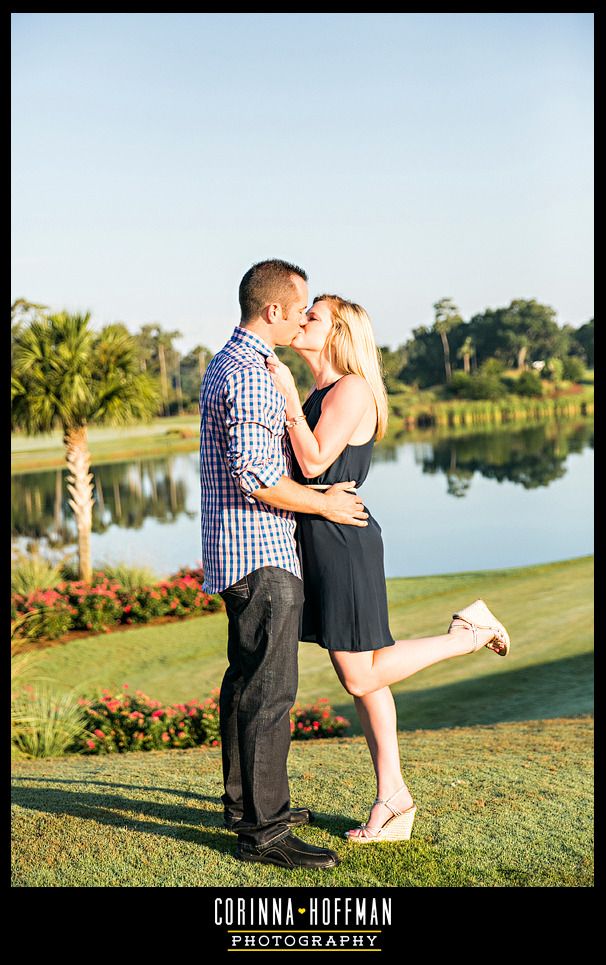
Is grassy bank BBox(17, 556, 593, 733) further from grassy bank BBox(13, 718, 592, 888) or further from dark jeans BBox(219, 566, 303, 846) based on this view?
dark jeans BBox(219, 566, 303, 846)

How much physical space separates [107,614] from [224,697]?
11.4 meters

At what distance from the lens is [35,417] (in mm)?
18547

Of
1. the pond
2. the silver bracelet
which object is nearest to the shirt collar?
the silver bracelet

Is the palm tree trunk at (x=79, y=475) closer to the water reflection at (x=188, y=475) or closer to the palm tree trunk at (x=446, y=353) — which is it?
the water reflection at (x=188, y=475)

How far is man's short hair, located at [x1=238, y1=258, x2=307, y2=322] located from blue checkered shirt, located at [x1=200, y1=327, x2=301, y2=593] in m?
0.11

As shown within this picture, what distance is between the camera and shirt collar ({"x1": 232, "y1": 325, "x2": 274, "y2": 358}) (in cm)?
376

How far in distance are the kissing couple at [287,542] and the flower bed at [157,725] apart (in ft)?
15.0

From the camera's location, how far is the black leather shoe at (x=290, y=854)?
12.3 ft

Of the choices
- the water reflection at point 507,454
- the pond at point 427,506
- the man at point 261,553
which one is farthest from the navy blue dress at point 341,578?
the water reflection at point 507,454

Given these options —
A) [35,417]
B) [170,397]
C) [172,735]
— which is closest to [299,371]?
[170,397]

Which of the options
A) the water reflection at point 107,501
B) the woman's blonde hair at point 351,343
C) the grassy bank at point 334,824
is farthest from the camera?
the water reflection at point 107,501

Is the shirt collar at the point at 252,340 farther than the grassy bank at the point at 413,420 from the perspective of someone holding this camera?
No

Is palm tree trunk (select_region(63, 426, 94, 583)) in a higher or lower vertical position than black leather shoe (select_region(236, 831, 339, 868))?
higher

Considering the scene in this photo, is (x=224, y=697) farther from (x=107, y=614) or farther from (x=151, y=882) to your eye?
(x=107, y=614)
